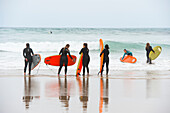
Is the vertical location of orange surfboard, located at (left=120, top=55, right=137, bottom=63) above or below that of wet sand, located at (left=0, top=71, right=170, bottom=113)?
above

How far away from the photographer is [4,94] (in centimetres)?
923

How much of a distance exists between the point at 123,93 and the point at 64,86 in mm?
2138

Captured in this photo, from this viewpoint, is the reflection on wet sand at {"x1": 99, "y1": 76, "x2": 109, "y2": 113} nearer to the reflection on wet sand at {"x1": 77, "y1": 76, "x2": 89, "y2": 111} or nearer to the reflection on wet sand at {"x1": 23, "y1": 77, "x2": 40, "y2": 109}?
the reflection on wet sand at {"x1": 77, "y1": 76, "x2": 89, "y2": 111}

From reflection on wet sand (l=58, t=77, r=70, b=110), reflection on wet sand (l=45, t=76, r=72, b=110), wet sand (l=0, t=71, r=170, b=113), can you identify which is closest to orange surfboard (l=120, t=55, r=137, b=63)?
wet sand (l=0, t=71, r=170, b=113)

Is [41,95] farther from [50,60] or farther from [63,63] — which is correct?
[50,60]

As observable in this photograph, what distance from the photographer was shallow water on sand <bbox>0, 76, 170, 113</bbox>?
24.7ft

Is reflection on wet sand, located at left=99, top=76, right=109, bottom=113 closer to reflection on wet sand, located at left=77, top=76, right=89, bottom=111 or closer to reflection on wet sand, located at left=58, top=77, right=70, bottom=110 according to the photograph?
reflection on wet sand, located at left=77, top=76, right=89, bottom=111

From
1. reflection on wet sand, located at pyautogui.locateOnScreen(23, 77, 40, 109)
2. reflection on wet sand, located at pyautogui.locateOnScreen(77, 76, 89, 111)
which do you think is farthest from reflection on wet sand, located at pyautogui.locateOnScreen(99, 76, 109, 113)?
reflection on wet sand, located at pyautogui.locateOnScreen(23, 77, 40, 109)

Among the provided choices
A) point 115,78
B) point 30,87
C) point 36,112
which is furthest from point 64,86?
point 36,112

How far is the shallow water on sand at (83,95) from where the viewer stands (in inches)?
296

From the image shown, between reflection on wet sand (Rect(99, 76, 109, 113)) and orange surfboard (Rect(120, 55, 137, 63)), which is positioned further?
orange surfboard (Rect(120, 55, 137, 63))

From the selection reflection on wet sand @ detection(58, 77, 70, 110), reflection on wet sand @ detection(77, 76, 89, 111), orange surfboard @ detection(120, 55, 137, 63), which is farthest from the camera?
orange surfboard @ detection(120, 55, 137, 63)

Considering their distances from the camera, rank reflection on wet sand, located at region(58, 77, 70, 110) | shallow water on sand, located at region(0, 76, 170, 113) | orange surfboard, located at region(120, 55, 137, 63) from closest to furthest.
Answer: shallow water on sand, located at region(0, 76, 170, 113), reflection on wet sand, located at region(58, 77, 70, 110), orange surfboard, located at region(120, 55, 137, 63)

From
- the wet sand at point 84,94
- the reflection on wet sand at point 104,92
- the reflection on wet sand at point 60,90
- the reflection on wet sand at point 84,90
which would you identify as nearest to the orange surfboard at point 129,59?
the wet sand at point 84,94
